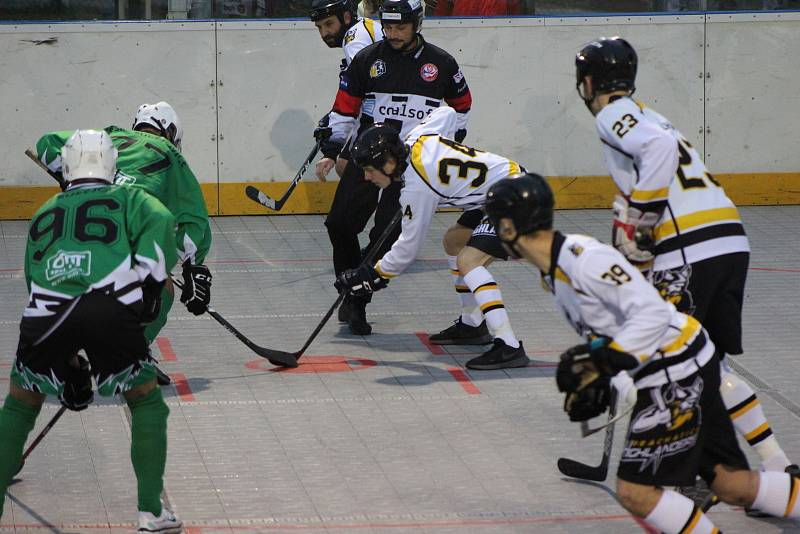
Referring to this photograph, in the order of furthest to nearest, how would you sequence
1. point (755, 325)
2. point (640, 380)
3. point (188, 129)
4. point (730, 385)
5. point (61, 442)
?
point (188, 129) → point (755, 325) → point (61, 442) → point (730, 385) → point (640, 380)

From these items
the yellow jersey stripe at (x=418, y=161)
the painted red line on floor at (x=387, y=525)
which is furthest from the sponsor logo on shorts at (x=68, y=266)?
the yellow jersey stripe at (x=418, y=161)

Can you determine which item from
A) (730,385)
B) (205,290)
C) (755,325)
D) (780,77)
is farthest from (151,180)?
(780,77)

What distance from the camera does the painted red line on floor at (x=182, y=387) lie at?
600 centimetres

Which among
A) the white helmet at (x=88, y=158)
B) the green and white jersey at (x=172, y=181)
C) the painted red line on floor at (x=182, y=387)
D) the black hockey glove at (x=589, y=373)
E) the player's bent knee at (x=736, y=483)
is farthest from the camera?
the painted red line on floor at (x=182, y=387)

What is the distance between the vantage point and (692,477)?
3838mm

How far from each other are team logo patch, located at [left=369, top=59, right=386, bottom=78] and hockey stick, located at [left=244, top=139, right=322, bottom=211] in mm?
1469

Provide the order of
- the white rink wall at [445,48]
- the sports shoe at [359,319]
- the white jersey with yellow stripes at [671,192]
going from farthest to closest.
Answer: the white rink wall at [445,48], the sports shoe at [359,319], the white jersey with yellow stripes at [671,192]

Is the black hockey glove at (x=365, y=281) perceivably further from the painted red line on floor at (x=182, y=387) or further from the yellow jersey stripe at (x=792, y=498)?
the yellow jersey stripe at (x=792, y=498)

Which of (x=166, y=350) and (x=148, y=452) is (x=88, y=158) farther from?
(x=166, y=350)

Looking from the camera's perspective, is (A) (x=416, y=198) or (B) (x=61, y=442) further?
(A) (x=416, y=198)

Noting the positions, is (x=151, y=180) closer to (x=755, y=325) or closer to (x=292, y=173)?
(x=755, y=325)

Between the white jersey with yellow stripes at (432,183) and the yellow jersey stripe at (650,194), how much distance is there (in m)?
1.64

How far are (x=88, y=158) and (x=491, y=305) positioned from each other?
2561mm

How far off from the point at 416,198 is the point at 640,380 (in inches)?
98.6
